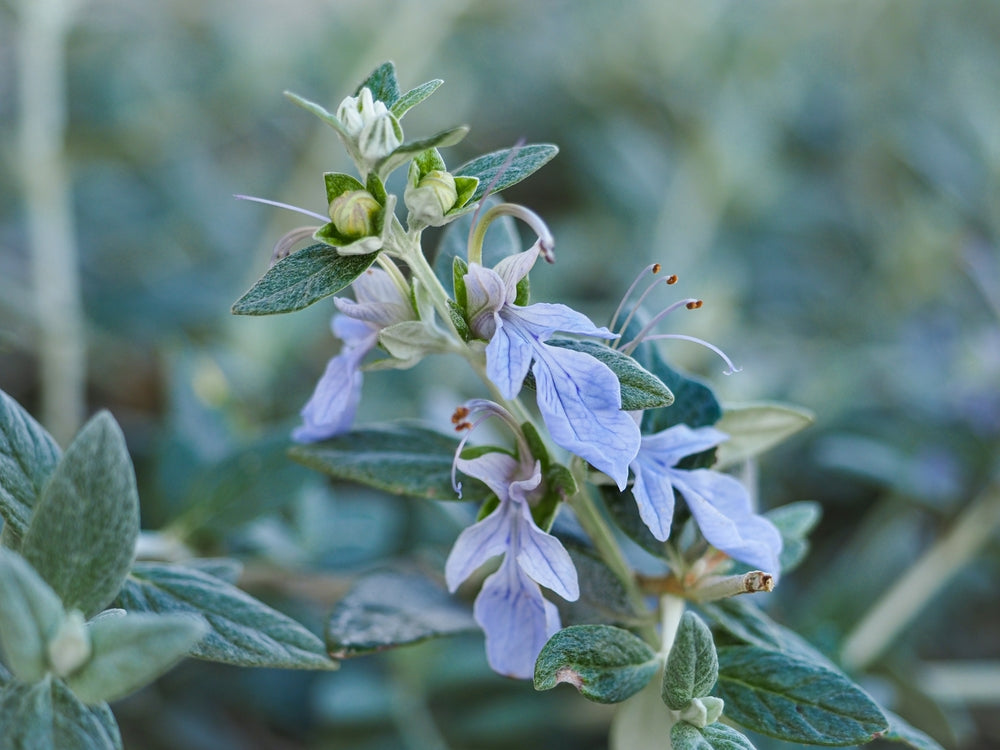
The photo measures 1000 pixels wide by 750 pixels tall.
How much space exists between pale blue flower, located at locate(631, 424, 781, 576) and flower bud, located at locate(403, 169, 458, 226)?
22 centimetres

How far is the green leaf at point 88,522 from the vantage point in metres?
0.56

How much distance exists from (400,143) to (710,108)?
1.56 m

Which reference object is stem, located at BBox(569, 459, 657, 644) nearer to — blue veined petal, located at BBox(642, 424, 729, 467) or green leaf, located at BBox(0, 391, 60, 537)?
blue veined petal, located at BBox(642, 424, 729, 467)

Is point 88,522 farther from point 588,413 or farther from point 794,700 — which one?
point 794,700

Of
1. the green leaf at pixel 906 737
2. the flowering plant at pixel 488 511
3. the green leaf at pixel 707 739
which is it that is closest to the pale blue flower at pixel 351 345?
the flowering plant at pixel 488 511

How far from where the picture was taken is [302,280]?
0.62 meters

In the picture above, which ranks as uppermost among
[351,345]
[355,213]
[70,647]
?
[355,213]

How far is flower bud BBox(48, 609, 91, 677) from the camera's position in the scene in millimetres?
540

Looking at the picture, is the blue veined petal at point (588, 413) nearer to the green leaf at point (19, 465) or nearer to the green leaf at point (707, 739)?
the green leaf at point (707, 739)

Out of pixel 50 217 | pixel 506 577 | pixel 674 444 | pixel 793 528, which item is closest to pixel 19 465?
pixel 506 577

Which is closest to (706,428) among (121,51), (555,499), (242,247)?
(555,499)

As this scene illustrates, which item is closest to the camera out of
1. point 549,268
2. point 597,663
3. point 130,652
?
point 130,652

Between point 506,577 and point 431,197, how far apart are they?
27cm

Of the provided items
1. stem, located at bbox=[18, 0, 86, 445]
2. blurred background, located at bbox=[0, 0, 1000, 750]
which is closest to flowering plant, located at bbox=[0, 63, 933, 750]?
blurred background, located at bbox=[0, 0, 1000, 750]
